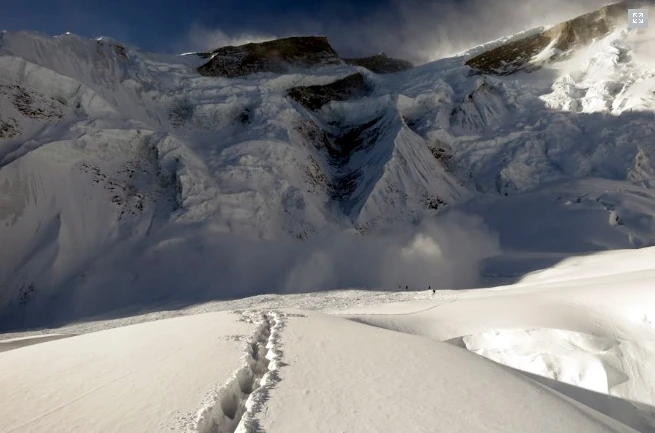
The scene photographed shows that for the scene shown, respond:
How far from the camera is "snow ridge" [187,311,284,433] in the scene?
458 centimetres

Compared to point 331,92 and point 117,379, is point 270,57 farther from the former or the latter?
point 117,379

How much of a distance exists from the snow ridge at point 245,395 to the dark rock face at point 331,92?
45938 mm

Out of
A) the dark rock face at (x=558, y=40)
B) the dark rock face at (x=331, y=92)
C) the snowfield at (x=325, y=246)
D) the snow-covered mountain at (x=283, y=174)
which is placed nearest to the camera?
the snowfield at (x=325, y=246)

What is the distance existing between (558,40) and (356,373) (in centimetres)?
6676

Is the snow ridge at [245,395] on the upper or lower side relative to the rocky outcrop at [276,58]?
lower

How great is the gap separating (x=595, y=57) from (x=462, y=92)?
16363mm

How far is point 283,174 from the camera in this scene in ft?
117

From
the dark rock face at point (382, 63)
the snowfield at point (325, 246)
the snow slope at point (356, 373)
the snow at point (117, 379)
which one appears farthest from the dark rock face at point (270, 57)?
the snow at point (117, 379)

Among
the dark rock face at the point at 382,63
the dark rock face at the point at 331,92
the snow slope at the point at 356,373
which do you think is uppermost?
the dark rock face at the point at 382,63

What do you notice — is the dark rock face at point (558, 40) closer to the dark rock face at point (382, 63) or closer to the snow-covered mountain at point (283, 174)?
the snow-covered mountain at point (283, 174)

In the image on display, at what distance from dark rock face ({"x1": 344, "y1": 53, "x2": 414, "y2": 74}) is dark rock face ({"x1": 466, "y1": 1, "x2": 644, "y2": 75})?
14.9 meters

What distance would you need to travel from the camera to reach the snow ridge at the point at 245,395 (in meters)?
4.58

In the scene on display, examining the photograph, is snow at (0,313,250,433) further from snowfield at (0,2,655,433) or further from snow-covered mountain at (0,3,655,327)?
snow-covered mountain at (0,3,655,327)

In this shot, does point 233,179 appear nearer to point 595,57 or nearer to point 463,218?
point 463,218
